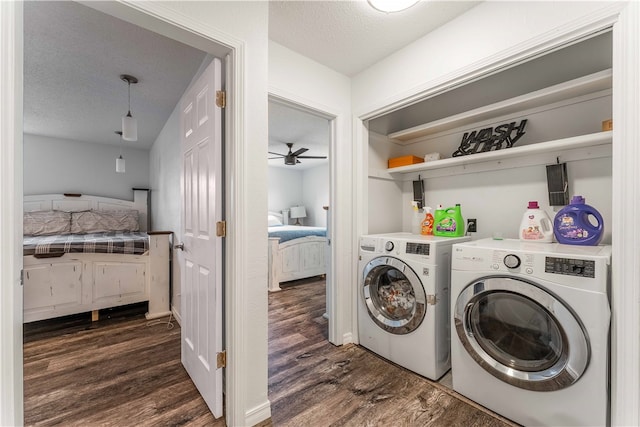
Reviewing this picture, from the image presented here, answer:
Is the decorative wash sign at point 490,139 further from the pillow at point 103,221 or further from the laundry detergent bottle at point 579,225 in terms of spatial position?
the pillow at point 103,221

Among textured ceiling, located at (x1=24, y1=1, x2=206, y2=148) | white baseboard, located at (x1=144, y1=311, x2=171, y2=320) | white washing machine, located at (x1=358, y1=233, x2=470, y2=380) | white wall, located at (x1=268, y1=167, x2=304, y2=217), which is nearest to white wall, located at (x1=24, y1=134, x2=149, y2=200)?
textured ceiling, located at (x1=24, y1=1, x2=206, y2=148)

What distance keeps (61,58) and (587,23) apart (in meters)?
3.35

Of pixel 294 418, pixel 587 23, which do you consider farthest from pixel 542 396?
pixel 587 23

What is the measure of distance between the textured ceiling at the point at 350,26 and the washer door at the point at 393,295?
5.20 ft

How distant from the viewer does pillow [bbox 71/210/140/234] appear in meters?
3.92

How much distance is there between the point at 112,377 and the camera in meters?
1.82

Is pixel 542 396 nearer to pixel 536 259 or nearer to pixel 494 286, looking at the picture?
pixel 494 286

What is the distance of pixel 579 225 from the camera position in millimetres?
1521

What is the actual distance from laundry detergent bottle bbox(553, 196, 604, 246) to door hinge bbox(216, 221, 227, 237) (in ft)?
6.47

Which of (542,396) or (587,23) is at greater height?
(587,23)

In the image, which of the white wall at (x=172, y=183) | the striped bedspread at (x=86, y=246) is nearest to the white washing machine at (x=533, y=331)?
the white wall at (x=172, y=183)

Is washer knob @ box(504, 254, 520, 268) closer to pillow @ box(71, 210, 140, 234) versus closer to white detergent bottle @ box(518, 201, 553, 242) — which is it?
white detergent bottle @ box(518, 201, 553, 242)

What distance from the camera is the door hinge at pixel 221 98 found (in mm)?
1412

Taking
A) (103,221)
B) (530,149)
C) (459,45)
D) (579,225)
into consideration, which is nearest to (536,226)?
(579,225)
